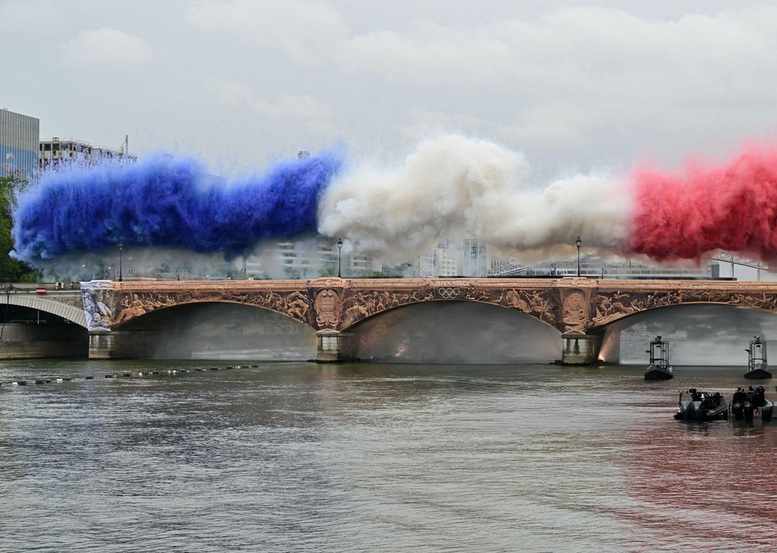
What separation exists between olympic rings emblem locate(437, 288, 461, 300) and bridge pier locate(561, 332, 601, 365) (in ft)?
26.0

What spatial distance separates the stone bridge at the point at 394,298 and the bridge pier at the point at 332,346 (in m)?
0.07

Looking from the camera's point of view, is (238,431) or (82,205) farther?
(82,205)

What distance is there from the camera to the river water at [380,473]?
2920cm

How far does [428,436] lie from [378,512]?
15.3m

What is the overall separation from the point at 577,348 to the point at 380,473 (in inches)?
2143

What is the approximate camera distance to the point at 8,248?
129625 mm

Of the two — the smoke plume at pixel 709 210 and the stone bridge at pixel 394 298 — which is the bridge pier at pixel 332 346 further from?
the smoke plume at pixel 709 210

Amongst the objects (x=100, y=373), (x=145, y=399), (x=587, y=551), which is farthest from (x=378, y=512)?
(x=100, y=373)

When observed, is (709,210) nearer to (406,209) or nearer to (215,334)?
(406,209)

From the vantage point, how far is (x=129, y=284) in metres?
104

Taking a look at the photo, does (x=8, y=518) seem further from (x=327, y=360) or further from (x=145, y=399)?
(x=327, y=360)

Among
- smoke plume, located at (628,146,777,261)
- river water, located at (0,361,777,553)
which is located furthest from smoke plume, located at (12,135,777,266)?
river water, located at (0,361,777,553)

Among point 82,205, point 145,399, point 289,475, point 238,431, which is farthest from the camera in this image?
point 82,205

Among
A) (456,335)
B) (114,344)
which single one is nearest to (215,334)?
(114,344)
